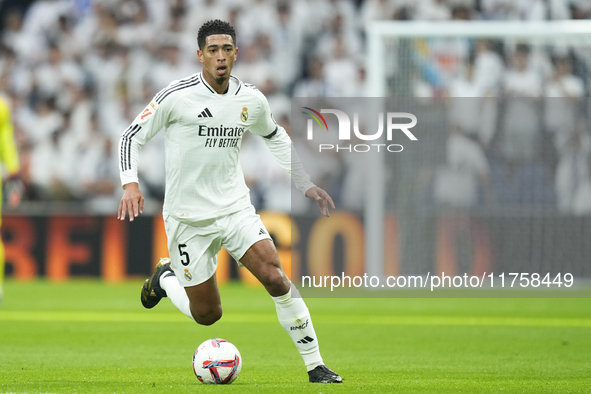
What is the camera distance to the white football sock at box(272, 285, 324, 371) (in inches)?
249

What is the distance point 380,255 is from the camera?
13805 mm

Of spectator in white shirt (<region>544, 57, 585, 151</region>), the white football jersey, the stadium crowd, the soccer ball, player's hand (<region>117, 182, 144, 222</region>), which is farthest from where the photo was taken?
the stadium crowd

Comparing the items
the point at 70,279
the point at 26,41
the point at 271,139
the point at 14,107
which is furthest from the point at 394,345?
the point at 26,41

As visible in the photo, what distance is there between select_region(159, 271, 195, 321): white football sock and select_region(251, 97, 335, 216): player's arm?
1.24 metres

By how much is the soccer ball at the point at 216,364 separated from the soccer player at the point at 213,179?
42 centimetres

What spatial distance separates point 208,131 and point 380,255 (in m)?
7.64

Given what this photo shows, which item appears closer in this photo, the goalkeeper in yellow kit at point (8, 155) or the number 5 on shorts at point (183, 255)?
the number 5 on shorts at point (183, 255)

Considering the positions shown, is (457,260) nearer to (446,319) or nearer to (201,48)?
(446,319)

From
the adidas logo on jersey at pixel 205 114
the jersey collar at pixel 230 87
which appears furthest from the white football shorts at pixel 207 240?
the jersey collar at pixel 230 87

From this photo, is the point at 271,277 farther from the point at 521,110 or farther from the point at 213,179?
the point at 521,110

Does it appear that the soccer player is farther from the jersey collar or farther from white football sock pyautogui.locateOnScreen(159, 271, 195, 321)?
white football sock pyautogui.locateOnScreen(159, 271, 195, 321)

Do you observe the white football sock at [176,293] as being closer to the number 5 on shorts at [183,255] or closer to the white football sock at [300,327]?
the number 5 on shorts at [183,255]

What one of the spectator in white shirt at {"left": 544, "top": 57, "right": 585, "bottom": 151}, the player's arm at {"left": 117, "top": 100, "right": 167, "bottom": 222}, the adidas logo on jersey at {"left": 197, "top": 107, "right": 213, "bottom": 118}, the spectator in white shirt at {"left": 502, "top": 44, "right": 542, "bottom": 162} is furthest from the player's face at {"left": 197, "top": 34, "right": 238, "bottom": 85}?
the spectator in white shirt at {"left": 544, "top": 57, "right": 585, "bottom": 151}

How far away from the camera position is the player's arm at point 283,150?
6.70m
